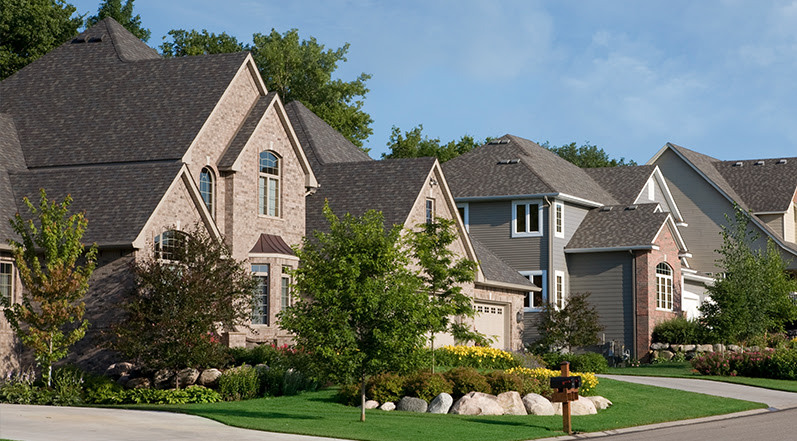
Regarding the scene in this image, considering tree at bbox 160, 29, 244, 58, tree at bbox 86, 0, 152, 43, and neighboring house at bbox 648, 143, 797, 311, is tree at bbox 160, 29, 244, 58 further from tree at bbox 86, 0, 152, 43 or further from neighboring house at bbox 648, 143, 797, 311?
neighboring house at bbox 648, 143, 797, 311

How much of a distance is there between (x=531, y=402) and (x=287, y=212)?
484 inches

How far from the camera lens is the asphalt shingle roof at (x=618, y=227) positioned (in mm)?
43344

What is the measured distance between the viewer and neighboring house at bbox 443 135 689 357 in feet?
141

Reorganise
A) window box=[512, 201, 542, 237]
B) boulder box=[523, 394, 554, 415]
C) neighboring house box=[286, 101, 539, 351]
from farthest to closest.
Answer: window box=[512, 201, 542, 237] < neighboring house box=[286, 101, 539, 351] < boulder box=[523, 394, 554, 415]

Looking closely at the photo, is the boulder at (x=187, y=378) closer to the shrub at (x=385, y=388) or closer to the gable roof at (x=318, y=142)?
the shrub at (x=385, y=388)

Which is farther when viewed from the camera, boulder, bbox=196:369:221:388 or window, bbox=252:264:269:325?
window, bbox=252:264:269:325

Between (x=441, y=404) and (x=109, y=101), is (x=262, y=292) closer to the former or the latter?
(x=109, y=101)

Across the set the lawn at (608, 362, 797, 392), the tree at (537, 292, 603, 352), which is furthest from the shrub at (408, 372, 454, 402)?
the tree at (537, 292, 603, 352)

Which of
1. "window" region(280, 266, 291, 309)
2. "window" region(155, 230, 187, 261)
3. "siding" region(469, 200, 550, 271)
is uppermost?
"siding" region(469, 200, 550, 271)

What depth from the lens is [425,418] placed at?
21188 mm

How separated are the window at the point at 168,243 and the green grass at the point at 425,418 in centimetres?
542

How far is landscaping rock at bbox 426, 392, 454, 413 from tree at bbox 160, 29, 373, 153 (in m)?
34.9

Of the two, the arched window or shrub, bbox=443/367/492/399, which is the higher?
the arched window

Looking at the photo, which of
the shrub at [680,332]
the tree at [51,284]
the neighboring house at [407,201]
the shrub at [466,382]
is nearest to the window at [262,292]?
the neighboring house at [407,201]
